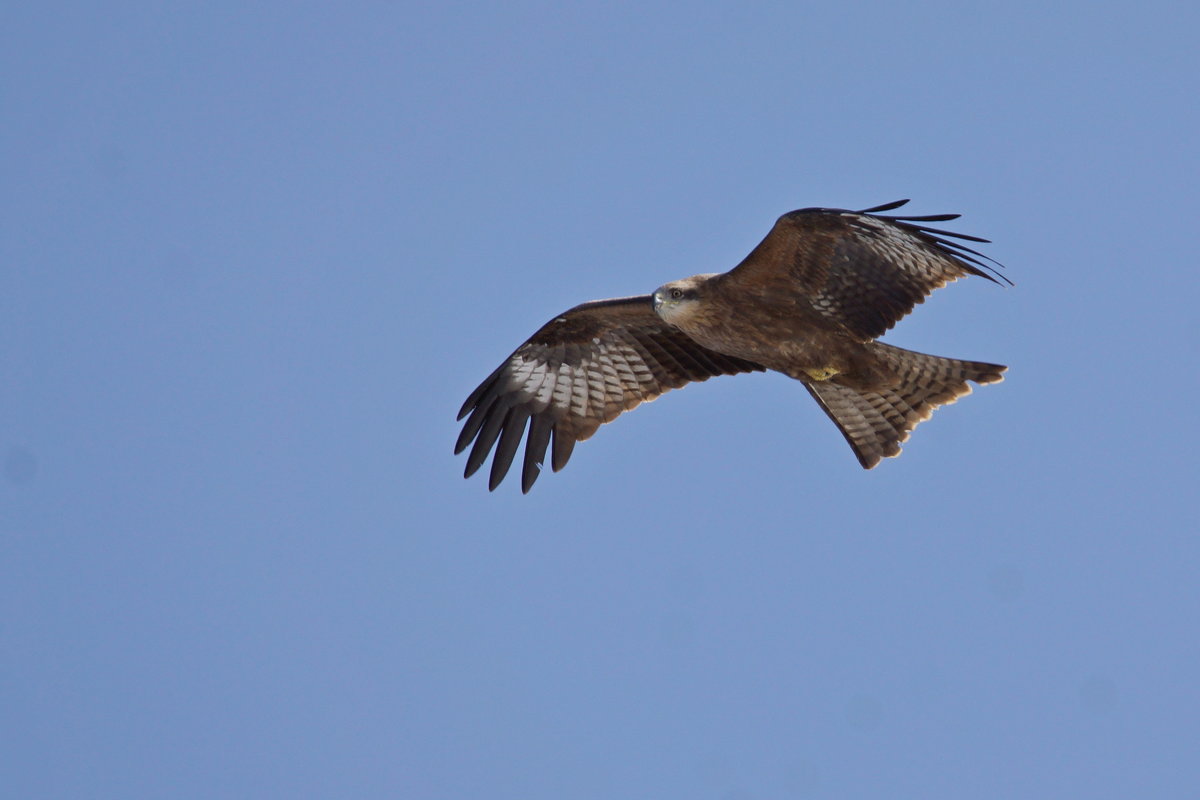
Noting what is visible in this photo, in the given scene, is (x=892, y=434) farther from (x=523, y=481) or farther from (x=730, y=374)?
(x=523, y=481)

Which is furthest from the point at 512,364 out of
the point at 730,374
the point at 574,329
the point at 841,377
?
the point at 841,377

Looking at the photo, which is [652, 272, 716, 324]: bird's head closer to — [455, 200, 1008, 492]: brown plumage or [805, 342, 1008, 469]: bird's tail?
[455, 200, 1008, 492]: brown plumage

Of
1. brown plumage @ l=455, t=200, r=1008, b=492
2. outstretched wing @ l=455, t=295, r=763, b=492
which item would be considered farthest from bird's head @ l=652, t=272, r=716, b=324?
outstretched wing @ l=455, t=295, r=763, b=492

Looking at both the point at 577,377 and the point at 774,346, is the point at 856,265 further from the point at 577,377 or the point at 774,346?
the point at 577,377

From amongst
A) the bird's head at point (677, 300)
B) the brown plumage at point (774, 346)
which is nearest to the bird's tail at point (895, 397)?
the brown plumage at point (774, 346)

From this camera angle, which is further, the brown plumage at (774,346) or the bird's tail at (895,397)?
the bird's tail at (895,397)

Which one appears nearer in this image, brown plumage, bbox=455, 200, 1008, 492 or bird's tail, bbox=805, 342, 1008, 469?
brown plumage, bbox=455, 200, 1008, 492

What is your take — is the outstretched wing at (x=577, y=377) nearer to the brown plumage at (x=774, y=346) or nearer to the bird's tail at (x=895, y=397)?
the brown plumage at (x=774, y=346)
